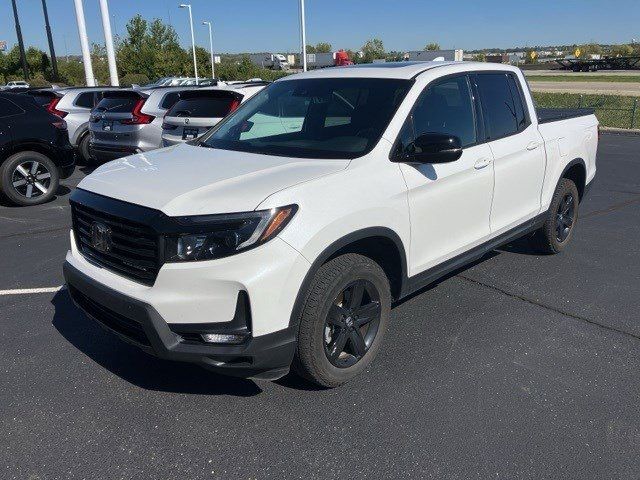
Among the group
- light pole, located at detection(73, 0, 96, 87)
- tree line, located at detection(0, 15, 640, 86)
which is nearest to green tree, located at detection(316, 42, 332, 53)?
tree line, located at detection(0, 15, 640, 86)

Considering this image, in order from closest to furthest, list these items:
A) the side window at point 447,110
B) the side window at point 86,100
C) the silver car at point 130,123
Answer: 1. the side window at point 447,110
2. the silver car at point 130,123
3. the side window at point 86,100

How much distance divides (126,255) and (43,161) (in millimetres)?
6173

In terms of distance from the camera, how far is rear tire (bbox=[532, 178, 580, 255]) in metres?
5.30

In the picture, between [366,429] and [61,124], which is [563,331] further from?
[61,124]

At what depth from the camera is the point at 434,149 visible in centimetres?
332

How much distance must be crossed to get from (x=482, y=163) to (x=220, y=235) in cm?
221

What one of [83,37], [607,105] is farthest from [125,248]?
[607,105]

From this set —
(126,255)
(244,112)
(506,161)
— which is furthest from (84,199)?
(506,161)

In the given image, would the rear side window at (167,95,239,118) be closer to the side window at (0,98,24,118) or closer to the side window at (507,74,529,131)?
the side window at (0,98,24,118)

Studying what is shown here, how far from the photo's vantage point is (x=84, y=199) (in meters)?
3.20

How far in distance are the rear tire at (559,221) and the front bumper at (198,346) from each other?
3.44 metres

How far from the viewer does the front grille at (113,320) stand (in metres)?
2.88

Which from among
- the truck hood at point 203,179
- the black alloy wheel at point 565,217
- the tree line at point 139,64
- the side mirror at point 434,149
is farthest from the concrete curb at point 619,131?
the tree line at point 139,64

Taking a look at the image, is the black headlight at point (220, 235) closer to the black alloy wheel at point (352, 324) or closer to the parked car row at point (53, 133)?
the black alloy wheel at point (352, 324)
